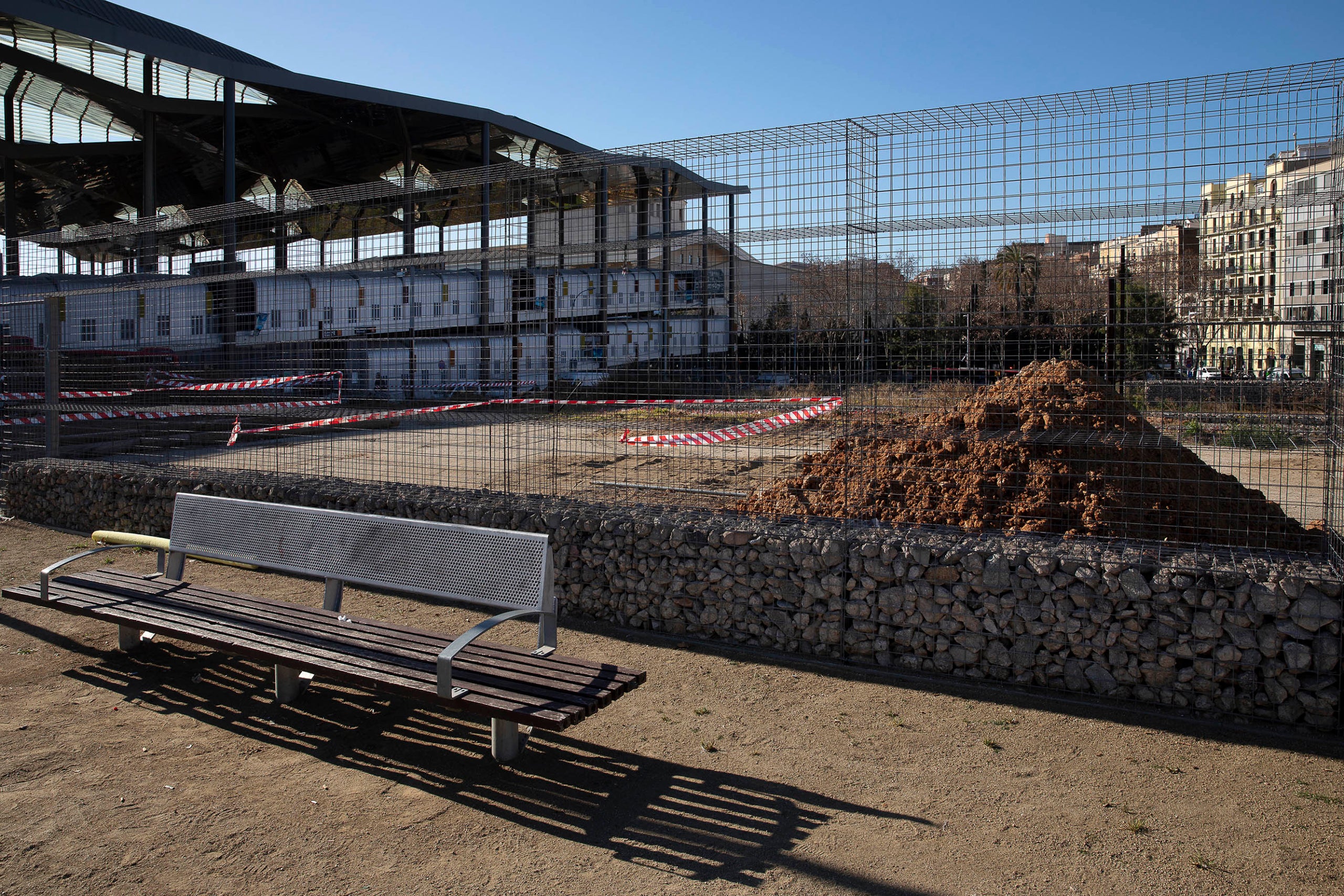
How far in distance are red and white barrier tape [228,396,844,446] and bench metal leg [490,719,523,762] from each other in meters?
2.74

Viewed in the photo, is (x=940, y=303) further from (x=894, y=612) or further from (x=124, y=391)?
(x=124, y=391)

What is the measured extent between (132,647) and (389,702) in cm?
202

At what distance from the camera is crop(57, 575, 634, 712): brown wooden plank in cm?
379

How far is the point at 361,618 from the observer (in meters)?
4.80

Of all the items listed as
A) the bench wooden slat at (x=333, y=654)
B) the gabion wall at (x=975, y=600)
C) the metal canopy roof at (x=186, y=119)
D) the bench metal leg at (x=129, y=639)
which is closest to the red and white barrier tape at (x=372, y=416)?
the gabion wall at (x=975, y=600)

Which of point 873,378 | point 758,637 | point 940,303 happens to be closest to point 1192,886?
point 758,637

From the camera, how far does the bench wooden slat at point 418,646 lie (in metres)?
3.96

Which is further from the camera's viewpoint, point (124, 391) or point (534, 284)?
point (124, 391)

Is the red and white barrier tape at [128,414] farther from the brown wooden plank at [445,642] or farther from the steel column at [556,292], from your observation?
the brown wooden plank at [445,642]

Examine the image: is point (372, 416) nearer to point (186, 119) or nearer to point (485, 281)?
point (485, 281)

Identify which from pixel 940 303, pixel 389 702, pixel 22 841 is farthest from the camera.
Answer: pixel 940 303

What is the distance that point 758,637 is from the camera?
539cm

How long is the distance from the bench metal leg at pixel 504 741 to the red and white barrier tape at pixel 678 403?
2.74 m

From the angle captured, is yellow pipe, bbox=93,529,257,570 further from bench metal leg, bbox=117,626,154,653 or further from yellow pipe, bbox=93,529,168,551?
bench metal leg, bbox=117,626,154,653
